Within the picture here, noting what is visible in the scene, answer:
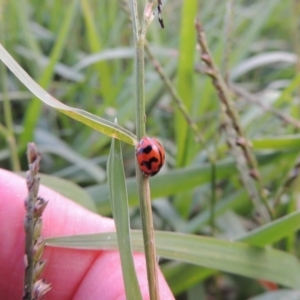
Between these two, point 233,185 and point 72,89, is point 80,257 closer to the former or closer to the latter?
point 233,185

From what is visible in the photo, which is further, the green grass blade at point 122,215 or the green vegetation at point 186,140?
the green vegetation at point 186,140

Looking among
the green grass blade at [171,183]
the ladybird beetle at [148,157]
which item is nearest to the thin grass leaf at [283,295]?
the green grass blade at [171,183]

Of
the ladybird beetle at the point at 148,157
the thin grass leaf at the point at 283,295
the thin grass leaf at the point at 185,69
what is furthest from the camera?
the thin grass leaf at the point at 185,69

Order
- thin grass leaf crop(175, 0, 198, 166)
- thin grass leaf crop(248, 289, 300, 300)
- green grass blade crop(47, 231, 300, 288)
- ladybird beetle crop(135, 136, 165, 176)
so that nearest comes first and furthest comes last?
ladybird beetle crop(135, 136, 165, 176)
green grass blade crop(47, 231, 300, 288)
thin grass leaf crop(248, 289, 300, 300)
thin grass leaf crop(175, 0, 198, 166)

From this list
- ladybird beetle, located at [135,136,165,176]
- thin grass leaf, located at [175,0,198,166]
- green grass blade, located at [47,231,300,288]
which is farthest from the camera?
thin grass leaf, located at [175,0,198,166]

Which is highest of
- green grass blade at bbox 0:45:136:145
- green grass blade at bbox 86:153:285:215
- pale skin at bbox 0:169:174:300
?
green grass blade at bbox 86:153:285:215

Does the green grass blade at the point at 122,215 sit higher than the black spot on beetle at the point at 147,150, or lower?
lower

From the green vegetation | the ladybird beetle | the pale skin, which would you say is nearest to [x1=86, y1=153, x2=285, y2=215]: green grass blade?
the green vegetation

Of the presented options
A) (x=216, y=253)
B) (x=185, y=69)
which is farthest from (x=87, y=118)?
(x=185, y=69)

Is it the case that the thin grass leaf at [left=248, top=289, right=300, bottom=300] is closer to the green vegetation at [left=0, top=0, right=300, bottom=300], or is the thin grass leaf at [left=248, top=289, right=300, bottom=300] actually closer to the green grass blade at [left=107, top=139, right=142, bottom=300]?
the green vegetation at [left=0, top=0, right=300, bottom=300]

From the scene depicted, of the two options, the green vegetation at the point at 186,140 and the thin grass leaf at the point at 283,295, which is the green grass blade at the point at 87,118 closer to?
the green vegetation at the point at 186,140
